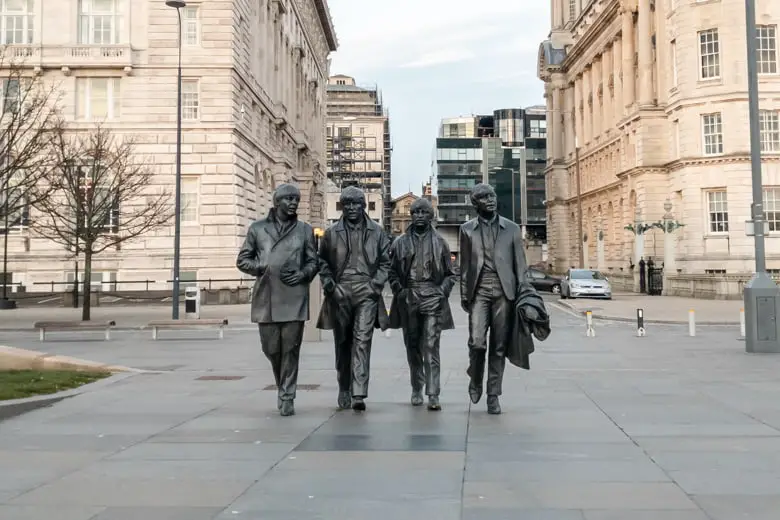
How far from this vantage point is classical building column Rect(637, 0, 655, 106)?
5475cm

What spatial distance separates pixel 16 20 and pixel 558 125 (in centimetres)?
6103

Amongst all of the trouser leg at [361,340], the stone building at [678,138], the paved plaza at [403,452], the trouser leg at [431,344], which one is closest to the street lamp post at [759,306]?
the paved plaza at [403,452]

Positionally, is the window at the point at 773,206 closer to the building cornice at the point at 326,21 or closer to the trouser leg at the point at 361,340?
the trouser leg at the point at 361,340

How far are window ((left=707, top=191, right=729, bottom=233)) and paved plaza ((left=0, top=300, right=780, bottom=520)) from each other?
36016 millimetres

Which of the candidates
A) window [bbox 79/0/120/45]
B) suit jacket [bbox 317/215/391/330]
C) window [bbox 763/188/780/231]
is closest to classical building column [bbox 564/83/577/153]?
window [bbox 763/188/780/231]

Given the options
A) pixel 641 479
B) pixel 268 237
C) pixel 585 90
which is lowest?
pixel 641 479

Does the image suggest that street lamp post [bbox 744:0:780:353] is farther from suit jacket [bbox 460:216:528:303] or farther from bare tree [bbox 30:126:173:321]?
bare tree [bbox 30:126:173:321]

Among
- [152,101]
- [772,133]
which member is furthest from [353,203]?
[772,133]

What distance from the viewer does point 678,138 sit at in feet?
156

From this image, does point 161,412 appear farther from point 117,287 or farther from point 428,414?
point 117,287

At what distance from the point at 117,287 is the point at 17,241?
5.13 metres

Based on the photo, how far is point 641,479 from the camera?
5535mm

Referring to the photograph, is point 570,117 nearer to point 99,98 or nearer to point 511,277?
point 99,98

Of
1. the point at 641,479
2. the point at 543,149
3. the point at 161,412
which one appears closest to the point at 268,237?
the point at 161,412
